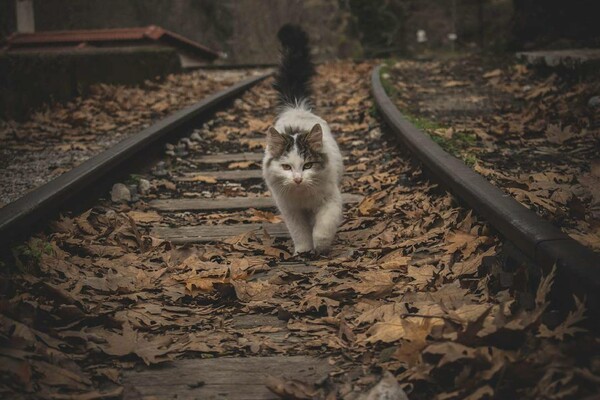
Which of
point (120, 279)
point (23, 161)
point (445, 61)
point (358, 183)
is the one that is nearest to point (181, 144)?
point (23, 161)

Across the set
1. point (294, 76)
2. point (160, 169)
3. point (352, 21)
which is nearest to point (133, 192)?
point (160, 169)

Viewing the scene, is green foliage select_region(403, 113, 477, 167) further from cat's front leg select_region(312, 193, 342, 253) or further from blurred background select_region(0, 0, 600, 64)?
blurred background select_region(0, 0, 600, 64)

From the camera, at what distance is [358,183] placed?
19.3 ft

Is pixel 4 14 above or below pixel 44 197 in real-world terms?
above

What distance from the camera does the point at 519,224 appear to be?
299 centimetres

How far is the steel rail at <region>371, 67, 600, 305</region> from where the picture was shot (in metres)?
2.38

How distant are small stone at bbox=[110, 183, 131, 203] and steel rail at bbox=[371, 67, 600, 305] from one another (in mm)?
2376

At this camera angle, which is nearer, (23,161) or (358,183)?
(358,183)

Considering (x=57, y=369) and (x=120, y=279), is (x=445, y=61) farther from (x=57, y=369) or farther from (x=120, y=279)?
(x=57, y=369)

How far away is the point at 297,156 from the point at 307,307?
52.8 inches

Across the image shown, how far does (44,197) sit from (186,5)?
24673 millimetres

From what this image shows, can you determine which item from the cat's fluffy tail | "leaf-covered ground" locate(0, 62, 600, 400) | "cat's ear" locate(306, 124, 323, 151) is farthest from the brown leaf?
the cat's fluffy tail

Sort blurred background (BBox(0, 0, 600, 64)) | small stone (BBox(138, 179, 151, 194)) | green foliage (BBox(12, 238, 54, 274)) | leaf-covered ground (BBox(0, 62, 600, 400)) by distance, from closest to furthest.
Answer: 1. leaf-covered ground (BBox(0, 62, 600, 400))
2. green foliage (BBox(12, 238, 54, 274))
3. small stone (BBox(138, 179, 151, 194))
4. blurred background (BBox(0, 0, 600, 64))

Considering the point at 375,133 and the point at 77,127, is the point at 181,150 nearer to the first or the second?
the point at 77,127
